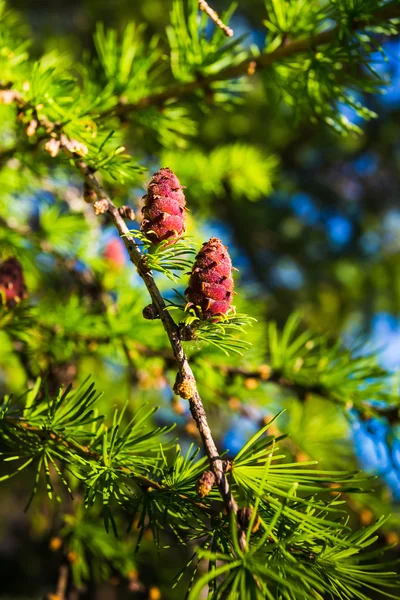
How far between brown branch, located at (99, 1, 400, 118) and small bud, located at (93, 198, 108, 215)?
19cm

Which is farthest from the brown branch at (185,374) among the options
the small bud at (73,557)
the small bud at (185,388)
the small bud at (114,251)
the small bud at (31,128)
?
the small bud at (114,251)

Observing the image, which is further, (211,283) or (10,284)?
(10,284)

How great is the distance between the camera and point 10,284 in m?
0.61

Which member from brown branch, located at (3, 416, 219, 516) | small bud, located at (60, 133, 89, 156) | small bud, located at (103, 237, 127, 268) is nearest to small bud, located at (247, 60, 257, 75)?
small bud, located at (60, 133, 89, 156)

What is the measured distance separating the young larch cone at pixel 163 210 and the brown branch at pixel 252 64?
8.6 inches

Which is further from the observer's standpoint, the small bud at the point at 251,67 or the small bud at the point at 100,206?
the small bud at the point at 251,67

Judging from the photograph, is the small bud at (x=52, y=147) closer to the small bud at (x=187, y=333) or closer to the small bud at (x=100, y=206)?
→ the small bud at (x=100, y=206)

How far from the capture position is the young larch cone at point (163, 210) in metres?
0.42

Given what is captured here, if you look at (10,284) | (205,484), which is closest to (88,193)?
(10,284)

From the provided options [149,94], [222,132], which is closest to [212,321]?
[149,94]

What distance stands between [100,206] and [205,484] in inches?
9.6

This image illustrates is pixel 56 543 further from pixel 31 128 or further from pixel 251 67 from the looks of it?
pixel 251 67

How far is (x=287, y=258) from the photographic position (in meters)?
3.10

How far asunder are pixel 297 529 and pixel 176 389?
0.13 m
